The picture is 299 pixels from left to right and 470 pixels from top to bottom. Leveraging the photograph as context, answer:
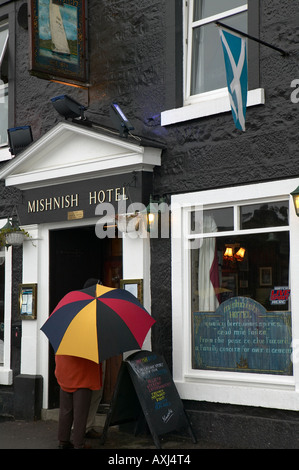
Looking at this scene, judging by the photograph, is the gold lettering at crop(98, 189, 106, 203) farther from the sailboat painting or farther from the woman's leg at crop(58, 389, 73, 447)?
the woman's leg at crop(58, 389, 73, 447)

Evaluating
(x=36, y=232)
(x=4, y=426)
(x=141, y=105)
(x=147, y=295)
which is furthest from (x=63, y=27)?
(x=4, y=426)

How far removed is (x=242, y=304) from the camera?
326 inches

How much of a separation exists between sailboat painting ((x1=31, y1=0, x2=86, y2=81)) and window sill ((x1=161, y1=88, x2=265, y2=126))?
1.67 meters

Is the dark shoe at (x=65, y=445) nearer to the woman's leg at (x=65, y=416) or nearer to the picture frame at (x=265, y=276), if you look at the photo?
the woman's leg at (x=65, y=416)

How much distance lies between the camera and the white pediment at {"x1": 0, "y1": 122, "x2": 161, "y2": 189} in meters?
9.02

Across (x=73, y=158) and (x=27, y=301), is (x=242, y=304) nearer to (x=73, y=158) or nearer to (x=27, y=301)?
(x=73, y=158)

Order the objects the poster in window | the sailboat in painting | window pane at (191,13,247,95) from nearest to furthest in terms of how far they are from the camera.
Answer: window pane at (191,13,247,95) < the poster in window < the sailboat in painting

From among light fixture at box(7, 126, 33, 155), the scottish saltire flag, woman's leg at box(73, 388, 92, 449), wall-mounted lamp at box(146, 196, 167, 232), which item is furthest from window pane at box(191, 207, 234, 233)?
light fixture at box(7, 126, 33, 155)

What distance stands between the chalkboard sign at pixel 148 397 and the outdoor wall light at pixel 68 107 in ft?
11.5

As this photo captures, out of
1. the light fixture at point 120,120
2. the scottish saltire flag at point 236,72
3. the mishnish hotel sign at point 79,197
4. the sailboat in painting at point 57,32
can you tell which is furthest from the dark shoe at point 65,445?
the sailboat in painting at point 57,32
